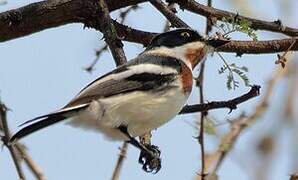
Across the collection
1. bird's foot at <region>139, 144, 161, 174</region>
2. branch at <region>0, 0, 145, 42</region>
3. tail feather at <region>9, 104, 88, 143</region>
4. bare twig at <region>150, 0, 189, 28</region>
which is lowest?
bird's foot at <region>139, 144, 161, 174</region>

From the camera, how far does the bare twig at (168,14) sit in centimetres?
520

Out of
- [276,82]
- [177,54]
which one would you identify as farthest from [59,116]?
[276,82]

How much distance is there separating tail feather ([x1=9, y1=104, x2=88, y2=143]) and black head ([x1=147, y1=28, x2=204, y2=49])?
69 centimetres

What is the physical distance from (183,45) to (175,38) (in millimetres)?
66

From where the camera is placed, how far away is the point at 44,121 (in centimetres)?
453

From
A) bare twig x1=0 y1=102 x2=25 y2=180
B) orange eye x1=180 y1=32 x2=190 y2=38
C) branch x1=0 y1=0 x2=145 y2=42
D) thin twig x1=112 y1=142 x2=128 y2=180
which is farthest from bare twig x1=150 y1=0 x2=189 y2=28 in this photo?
bare twig x1=0 y1=102 x2=25 y2=180

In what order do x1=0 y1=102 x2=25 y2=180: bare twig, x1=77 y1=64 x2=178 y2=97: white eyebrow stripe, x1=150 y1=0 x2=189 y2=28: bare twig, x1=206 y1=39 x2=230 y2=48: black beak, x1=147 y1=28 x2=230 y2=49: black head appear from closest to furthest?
x1=0 y1=102 x2=25 y2=180: bare twig < x1=77 y1=64 x2=178 y2=97: white eyebrow stripe < x1=206 y1=39 x2=230 y2=48: black beak < x1=147 y1=28 x2=230 y2=49: black head < x1=150 y1=0 x2=189 y2=28: bare twig

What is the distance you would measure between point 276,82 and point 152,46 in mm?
611

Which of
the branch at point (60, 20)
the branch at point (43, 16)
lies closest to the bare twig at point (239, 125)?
the branch at point (60, 20)

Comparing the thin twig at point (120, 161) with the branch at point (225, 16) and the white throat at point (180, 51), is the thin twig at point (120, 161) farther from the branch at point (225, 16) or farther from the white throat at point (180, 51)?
the branch at point (225, 16)

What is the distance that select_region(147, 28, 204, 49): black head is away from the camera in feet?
16.7

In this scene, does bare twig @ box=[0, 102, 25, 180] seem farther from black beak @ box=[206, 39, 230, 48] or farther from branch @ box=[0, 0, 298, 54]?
black beak @ box=[206, 39, 230, 48]

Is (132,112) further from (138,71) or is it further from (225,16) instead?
(225,16)

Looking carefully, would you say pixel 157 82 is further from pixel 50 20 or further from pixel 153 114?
pixel 50 20
